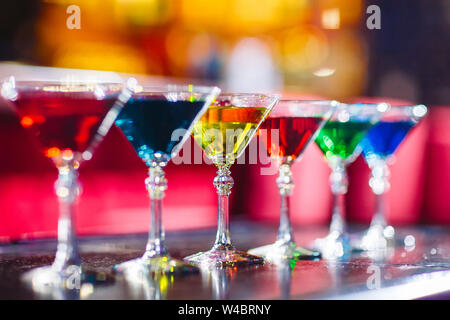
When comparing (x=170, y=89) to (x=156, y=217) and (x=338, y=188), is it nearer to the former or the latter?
(x=156, y=217)

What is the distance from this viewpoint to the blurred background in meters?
3.16

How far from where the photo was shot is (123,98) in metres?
1.40

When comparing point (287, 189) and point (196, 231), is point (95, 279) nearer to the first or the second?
point (287, 189)

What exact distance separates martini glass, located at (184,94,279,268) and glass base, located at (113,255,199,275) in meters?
0.10

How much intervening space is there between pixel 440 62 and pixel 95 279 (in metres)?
3.22

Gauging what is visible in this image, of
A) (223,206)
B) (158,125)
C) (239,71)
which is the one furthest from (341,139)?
(239,71)

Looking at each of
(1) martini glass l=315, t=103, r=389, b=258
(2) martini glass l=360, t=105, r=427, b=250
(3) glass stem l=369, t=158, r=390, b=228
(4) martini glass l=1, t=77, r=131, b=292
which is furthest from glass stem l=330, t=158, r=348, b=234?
(4) martini glass l=1, t=77, r=131, b=292

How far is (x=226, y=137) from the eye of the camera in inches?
65.4

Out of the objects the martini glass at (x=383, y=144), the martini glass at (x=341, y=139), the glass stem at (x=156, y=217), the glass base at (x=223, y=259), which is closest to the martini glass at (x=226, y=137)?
the glass base at (x=223, y=259)

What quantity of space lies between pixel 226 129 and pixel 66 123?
42 cm

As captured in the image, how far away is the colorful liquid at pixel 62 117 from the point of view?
135cm

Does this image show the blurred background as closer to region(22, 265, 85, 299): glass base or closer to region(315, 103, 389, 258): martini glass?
region(22, 265, 85, 299): glass base

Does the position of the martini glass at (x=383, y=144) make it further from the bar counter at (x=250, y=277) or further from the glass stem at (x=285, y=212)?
the glass stem at (x=285, y=212)
